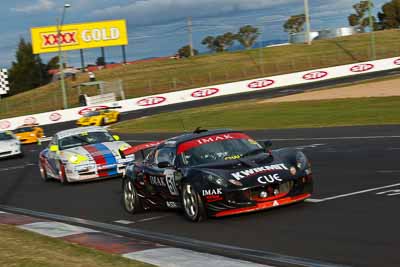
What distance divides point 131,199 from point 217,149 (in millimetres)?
2168

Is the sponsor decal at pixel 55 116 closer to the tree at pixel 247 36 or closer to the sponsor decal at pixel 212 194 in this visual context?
the sponsor decal at pixel 212 194

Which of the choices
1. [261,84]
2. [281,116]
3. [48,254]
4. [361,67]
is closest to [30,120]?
[261,84]

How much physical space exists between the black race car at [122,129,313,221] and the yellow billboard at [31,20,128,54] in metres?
80.7

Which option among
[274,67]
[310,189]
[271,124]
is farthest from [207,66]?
[310,189]

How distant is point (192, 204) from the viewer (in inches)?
416

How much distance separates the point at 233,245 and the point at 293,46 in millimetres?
93583

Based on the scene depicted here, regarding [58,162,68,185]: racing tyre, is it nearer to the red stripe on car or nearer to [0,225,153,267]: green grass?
the red stripe on car

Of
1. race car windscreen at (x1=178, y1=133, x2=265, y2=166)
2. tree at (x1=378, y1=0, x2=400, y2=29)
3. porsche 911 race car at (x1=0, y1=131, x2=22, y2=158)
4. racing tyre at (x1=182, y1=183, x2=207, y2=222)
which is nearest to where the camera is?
racing tyre at (x1=182, y1=183, x2=207, y2=222)

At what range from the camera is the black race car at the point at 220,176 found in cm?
1009

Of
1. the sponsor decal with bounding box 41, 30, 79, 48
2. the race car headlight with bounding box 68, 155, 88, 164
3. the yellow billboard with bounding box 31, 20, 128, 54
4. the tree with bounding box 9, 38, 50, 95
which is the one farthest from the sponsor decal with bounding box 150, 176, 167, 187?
the tree with bounding box 9, 38, 50, 95

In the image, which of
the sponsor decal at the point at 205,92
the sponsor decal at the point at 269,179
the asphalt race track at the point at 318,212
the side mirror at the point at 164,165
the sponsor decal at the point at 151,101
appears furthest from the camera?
the sponsor decal at the point at 205,92

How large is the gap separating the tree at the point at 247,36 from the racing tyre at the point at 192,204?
16664 centimetres

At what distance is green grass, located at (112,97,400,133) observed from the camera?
97.8 ft

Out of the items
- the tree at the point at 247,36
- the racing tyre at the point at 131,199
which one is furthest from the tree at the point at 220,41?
the racing tyre at the point at 131,199
